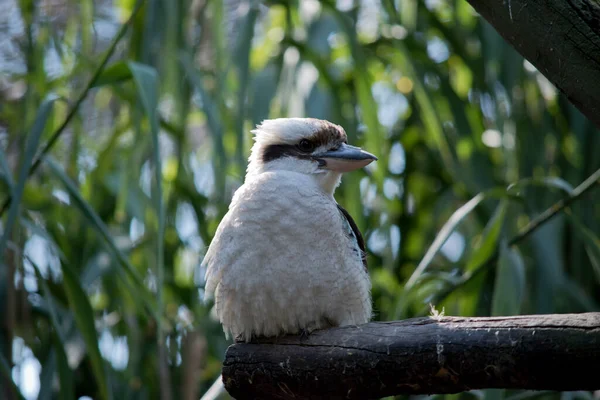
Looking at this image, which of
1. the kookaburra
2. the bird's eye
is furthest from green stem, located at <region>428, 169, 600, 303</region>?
the bird's eye

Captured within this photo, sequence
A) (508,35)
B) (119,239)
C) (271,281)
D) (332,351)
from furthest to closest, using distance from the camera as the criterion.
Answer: (119,239)
(271,281)
(332,351)
(508,35)

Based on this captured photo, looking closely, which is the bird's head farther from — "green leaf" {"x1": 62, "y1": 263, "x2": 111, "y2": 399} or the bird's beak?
"green leaf" {"x1": 62, "y1": 263, "x2": 111, "y2": 399}

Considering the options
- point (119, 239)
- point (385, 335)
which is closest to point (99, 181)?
point (119, 239)

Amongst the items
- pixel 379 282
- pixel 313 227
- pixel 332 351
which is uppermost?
pixel 313 227

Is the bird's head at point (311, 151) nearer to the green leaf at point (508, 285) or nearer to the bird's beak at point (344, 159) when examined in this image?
the bird's beak at point (344, 159)

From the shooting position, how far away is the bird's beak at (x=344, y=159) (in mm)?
2053

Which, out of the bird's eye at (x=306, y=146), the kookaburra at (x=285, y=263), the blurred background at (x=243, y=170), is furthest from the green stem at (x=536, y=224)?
the bird's eye at (x=306, y=146)

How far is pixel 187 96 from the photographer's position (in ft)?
9.47

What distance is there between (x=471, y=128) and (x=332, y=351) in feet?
4.52

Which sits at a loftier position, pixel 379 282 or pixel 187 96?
pixel 187 96

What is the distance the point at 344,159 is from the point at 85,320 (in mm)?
752

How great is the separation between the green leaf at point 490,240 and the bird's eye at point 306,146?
0.52 m

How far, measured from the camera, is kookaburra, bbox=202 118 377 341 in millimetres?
1824

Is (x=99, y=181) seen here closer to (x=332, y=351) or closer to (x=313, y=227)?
(x=313, y=227)
